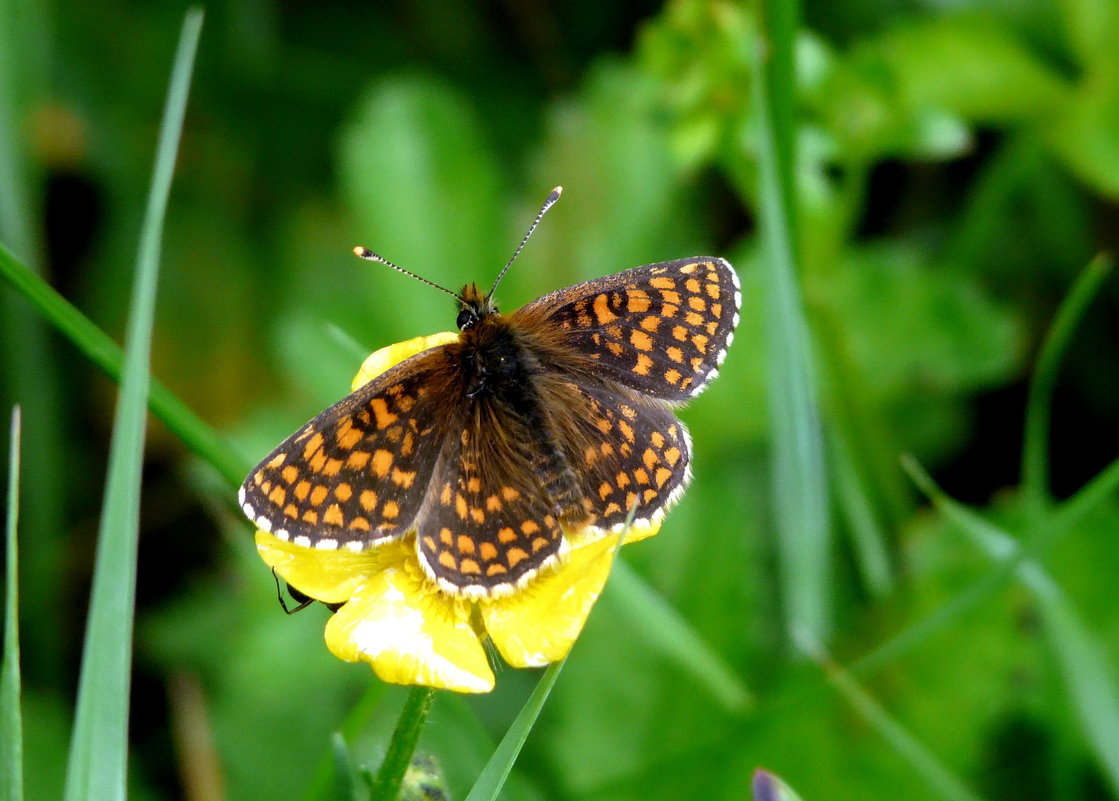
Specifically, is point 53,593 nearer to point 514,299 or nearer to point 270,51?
point 514,299

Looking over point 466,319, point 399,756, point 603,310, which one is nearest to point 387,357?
point 466,319

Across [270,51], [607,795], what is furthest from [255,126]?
[607,795]

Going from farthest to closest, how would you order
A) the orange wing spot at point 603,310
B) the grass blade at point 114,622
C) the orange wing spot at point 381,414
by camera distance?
the orange wing spot at point 603,310
the orange wing spot at point 381,414
the grass blade at point 114,622

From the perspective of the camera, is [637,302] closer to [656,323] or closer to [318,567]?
[656,323]

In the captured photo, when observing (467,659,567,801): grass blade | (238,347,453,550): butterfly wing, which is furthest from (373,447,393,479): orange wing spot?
(467,659,567,801): grass blade

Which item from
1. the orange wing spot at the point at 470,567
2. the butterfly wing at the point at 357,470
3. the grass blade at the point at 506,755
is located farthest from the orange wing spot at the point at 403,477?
the grass blade at the point at 506,755

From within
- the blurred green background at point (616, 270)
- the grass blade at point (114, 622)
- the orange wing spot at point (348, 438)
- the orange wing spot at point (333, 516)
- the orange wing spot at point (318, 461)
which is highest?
the grass blade at point (114, 622)

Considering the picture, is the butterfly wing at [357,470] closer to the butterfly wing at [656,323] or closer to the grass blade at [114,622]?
the grass blade at [114,622]
